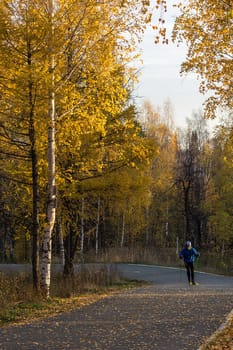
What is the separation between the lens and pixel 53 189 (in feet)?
50.1

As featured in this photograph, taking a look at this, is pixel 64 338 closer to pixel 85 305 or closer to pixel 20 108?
pixel 85 305

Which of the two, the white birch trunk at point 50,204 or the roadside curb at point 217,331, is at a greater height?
the white birch trunk at point 50,204

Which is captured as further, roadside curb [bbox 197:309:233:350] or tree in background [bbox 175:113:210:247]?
tree in background [bbox 175:113:210:247]

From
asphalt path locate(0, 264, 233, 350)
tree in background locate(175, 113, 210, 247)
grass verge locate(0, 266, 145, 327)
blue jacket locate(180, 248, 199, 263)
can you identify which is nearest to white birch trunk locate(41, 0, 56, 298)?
grass verge locate(0, 266, 145, 327)

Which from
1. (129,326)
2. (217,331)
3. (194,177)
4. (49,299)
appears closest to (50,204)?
(49,299)

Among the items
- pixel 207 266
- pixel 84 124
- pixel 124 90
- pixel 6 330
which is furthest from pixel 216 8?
pixel 207 266

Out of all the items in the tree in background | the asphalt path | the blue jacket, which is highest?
the tree in background

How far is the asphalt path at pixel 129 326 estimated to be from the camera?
9.27 m

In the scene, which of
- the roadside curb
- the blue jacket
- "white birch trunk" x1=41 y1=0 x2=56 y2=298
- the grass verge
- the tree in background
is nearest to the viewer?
the roadside curb

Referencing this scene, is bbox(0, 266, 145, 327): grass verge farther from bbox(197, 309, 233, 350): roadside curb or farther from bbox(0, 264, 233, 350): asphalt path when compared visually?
bbox(197, 309, 233, 350): roadside curb

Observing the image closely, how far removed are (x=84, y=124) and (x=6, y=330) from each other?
22.3 feet

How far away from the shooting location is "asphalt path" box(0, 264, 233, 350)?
365 inches

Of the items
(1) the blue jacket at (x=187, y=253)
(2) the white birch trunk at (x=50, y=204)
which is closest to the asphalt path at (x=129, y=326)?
(2) the white birch trunk at (x=50, y=204)

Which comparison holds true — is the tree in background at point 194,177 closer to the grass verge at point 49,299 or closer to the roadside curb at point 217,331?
the grass verge at point 49,299
